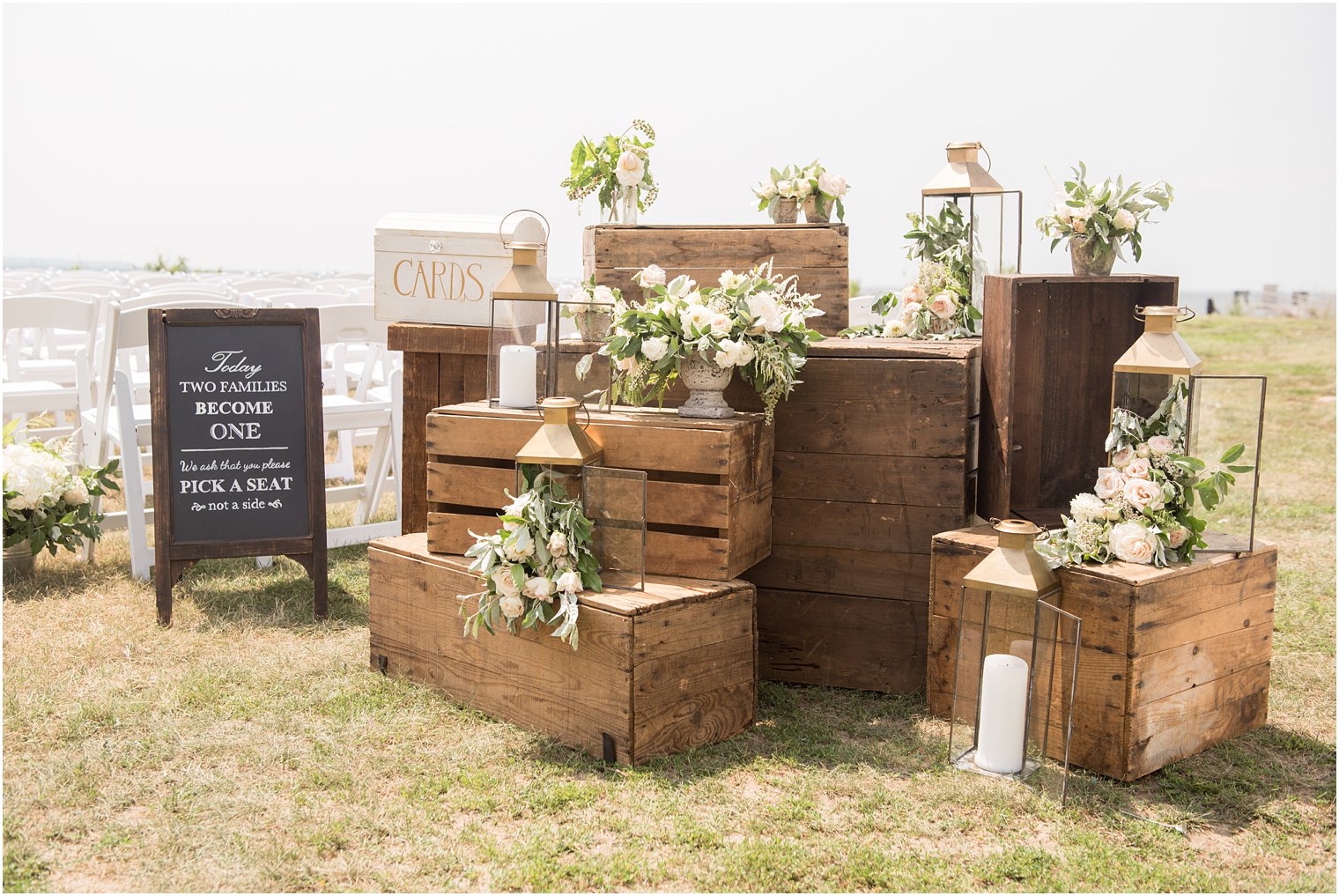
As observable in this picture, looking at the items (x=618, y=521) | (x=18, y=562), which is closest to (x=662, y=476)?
(x=618, y=521)

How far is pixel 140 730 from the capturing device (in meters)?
2.91

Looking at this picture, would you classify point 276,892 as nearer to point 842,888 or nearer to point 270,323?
point 842,888

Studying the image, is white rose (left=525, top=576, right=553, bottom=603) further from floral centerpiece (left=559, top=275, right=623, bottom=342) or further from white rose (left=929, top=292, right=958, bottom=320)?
white rose (left=929, top=292, right=958, bottom=320)

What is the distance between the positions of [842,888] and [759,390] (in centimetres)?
127

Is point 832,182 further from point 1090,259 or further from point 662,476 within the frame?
point 662,476

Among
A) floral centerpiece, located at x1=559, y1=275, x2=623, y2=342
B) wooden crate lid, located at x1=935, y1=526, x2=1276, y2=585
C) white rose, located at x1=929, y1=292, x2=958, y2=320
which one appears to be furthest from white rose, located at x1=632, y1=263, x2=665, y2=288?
wooden crate lid, located at x1=935, y1=526, x2=1276, y2=585

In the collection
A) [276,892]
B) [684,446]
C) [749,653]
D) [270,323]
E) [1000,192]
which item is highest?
[1000,192]

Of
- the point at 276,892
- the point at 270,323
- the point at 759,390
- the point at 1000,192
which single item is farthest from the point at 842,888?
the point at 270,323

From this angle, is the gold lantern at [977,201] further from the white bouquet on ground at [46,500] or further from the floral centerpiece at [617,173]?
the white bouquet on ground at [46,500]

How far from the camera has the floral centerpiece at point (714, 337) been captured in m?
2.90

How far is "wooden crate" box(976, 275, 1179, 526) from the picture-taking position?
324 cm

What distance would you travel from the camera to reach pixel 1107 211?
324 cm

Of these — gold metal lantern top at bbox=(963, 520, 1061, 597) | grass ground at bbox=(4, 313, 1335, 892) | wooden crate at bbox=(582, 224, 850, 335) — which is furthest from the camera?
wooden crate at bbox=(582, 224, 850, 335)

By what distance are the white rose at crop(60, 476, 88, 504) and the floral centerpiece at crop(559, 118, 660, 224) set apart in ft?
7.10
